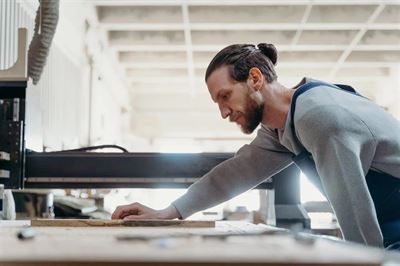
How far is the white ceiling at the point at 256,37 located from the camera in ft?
16.5

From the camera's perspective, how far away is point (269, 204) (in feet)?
6.40

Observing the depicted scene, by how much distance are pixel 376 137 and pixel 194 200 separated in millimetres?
571

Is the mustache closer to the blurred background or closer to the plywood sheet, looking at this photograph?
the plywood sheet

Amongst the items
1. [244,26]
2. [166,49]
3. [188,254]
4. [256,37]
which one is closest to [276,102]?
[188,254]

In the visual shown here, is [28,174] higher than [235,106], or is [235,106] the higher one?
[235,106]

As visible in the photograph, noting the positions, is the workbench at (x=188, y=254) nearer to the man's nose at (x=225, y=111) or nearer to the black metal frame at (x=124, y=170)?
the man's nose at (x=225, y=111)

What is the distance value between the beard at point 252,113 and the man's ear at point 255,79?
3cm

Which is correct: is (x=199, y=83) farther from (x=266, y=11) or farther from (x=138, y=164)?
(x=138, y=164)

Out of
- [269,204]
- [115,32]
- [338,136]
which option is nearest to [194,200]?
[269,204]

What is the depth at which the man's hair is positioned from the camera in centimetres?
152

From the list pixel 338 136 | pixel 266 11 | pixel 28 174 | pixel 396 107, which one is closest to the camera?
pixel 338 136

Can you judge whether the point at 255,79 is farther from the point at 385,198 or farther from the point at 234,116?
the point at 385,198

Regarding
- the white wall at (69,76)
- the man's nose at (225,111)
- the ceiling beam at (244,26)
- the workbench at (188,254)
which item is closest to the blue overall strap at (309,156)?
the man's nose at (225,111)

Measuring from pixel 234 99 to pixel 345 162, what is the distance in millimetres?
454
